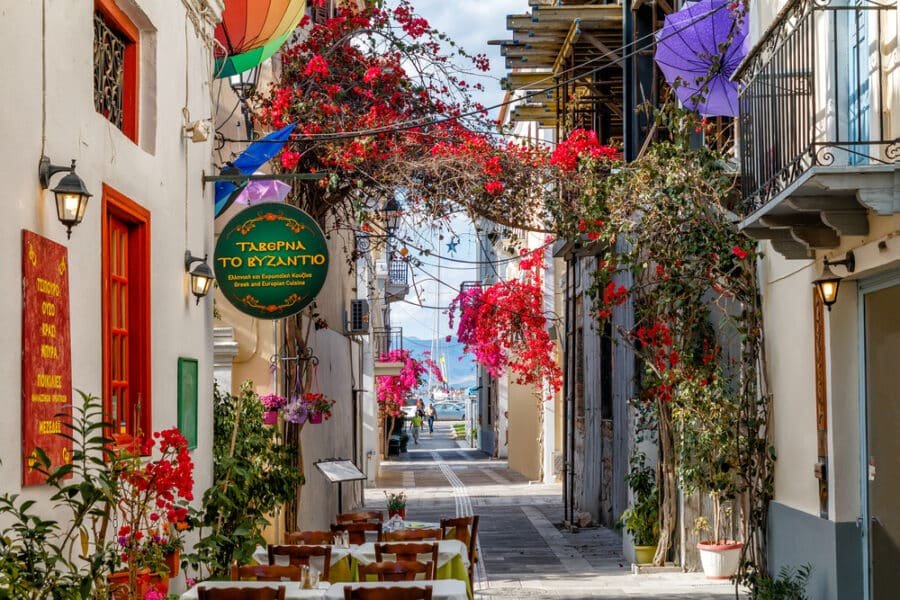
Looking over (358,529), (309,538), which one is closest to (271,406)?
(358,529)

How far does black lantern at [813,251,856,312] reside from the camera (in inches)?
392

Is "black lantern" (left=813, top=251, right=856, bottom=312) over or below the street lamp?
below

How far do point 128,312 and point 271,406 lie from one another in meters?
6.17

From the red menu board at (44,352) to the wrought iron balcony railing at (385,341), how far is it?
3005 centimetres

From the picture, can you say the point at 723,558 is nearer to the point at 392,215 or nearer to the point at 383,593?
the point at 392,215

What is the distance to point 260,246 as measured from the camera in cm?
1134

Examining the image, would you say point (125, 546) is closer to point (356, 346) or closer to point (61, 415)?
point (61, 415)

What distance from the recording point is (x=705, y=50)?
14602 mm

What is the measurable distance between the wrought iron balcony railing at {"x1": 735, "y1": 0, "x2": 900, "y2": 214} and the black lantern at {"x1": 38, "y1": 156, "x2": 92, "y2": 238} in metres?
4.44

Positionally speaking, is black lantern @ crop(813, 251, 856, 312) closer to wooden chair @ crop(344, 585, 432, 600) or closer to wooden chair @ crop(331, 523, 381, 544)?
wooden chair @ crop(344, 585, 432, 600)

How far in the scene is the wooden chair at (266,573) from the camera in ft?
33.3

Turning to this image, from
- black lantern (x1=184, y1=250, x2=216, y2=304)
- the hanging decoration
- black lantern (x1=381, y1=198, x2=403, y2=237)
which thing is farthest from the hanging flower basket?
black lantern (x1=184, y1=250, x2=216, y2=304)

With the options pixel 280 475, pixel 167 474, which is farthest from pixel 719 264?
pixel 167 474

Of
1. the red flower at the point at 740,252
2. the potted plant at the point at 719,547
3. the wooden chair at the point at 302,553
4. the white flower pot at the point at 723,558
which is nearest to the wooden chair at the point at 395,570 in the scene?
the wooden chair at the point at 302,553
